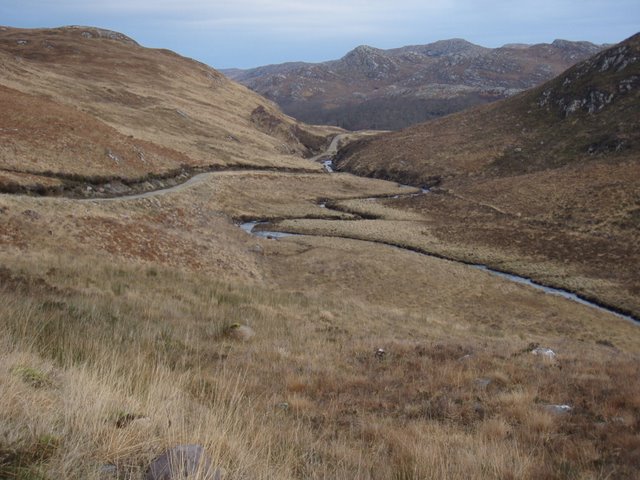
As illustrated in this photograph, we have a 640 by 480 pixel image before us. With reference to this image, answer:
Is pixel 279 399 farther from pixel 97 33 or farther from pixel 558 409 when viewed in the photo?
pixel 97 33

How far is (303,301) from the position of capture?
21078mm

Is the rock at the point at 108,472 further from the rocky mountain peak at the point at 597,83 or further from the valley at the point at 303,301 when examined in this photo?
the rocky mountain peak at the point at 597,83

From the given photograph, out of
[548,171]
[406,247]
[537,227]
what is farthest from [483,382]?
[548,171]

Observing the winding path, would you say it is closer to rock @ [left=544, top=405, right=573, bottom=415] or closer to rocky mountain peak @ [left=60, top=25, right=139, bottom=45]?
rock @ [left=544, top=405, right=573, bottom=415]

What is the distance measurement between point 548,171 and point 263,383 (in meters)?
66.2

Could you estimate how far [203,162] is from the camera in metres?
63.2

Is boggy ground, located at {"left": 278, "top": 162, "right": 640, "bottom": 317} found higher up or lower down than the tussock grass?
lower down

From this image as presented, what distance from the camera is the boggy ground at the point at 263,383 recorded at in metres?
4.34

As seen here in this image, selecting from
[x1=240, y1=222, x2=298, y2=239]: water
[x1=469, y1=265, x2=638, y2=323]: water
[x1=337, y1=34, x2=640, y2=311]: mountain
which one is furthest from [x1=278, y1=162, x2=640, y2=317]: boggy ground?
[x1=240, y1=222, x2=298, y2=239]: water

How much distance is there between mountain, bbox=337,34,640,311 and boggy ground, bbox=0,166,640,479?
47.3ft

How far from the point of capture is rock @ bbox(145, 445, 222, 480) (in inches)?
143

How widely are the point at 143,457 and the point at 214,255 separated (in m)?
27.2

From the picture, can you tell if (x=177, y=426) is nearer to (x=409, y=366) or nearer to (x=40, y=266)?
(x=409, y=366)

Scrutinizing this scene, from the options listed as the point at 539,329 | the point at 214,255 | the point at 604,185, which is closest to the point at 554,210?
the point at 604,185
